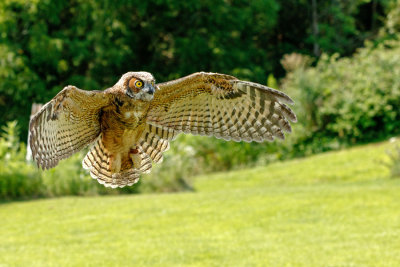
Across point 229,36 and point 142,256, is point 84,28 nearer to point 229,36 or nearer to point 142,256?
point 229,36

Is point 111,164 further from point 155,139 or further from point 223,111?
point 223,111

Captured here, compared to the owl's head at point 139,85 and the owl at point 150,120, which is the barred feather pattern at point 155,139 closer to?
the owl at point 150,120

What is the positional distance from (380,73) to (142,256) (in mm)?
13326

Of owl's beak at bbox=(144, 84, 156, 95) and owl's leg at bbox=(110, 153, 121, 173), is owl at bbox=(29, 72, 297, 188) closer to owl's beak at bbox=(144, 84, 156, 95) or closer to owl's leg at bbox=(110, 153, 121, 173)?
owl's leg at bbox=(110, 153, 121, 173)

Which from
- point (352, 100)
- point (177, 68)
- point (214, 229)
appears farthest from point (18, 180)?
point (177, 68)

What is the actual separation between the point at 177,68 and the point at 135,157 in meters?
20.2

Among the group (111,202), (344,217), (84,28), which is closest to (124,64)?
(84,28)

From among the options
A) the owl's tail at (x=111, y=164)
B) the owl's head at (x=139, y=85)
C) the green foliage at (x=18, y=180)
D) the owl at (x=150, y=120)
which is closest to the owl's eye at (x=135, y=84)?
the owl's head at (x=139, y=85)

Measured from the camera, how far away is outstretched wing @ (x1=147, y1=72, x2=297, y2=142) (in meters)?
4.91

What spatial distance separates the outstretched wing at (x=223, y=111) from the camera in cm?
491

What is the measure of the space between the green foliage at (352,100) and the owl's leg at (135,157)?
15458 millimetres

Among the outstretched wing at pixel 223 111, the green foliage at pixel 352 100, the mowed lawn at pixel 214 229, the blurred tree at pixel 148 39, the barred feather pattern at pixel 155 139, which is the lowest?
the mowed lawn at pixel 214 229

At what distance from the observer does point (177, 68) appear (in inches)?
982

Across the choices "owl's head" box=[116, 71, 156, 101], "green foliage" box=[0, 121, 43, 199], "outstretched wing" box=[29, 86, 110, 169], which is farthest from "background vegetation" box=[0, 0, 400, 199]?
"owl's head" box=[116, 71, 156, 101]
